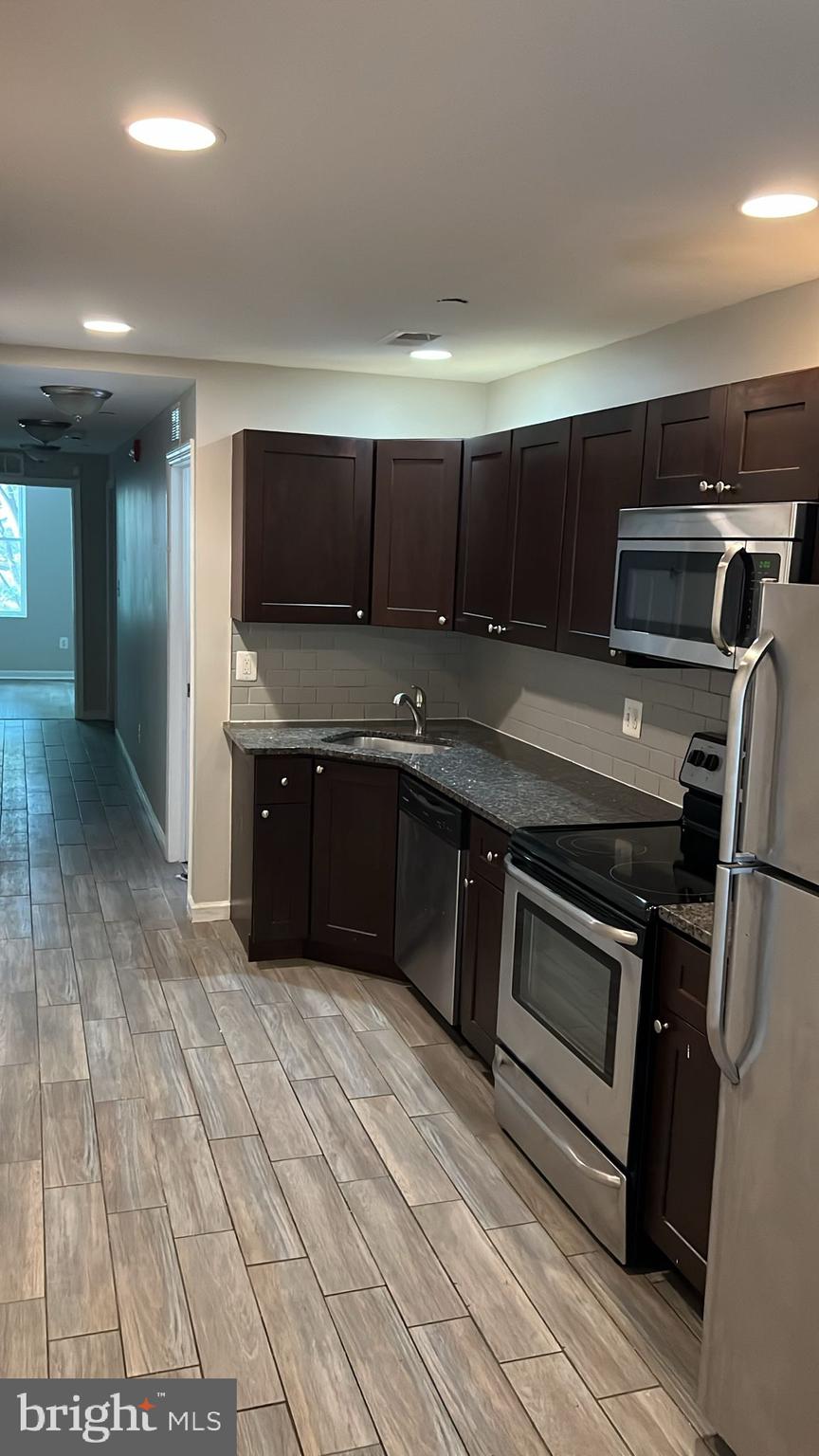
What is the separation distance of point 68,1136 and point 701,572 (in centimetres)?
234

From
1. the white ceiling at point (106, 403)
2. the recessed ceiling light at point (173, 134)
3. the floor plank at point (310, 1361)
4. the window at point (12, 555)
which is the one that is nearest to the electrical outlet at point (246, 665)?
the white ceiling at point (106, 403)

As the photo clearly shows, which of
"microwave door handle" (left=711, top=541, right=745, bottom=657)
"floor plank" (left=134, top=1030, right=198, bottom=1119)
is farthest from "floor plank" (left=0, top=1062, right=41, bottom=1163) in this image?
"microwave door handle" (left=711, top=541, right=745, bottom=657)

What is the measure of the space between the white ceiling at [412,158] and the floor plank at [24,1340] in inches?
95.6

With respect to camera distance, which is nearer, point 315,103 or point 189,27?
point 189,27

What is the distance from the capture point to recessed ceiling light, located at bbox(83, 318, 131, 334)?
3.95m

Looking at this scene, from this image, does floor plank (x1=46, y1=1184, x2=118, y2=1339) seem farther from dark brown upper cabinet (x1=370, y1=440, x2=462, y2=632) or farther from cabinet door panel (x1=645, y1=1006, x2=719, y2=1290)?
dark brown upper cabinet (x1=370, y1=440, x2=462, y2=632)

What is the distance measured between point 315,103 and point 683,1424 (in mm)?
2569

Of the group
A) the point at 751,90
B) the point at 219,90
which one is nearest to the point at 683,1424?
the point at 751,90

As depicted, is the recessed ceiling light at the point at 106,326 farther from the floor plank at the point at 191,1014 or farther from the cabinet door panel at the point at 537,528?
the floor plank at the point at 191,1014

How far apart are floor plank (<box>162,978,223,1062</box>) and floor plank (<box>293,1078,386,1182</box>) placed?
0.36 m

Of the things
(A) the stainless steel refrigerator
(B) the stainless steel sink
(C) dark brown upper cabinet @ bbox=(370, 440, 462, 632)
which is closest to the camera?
(A) the stainless steel refrigerator

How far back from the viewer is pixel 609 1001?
8.93 ft

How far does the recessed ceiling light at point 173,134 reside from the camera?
6.89 ft

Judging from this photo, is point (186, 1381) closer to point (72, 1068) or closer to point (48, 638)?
point (72, 1068)
